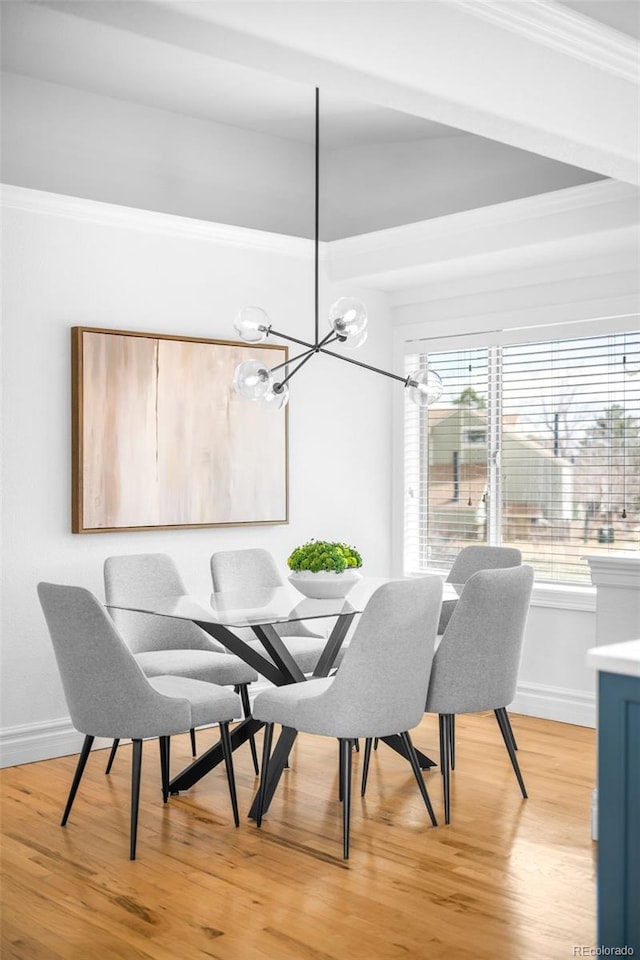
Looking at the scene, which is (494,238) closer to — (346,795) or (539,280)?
(539,280)

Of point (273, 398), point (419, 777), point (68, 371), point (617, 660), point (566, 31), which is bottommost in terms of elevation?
point (419, 777)

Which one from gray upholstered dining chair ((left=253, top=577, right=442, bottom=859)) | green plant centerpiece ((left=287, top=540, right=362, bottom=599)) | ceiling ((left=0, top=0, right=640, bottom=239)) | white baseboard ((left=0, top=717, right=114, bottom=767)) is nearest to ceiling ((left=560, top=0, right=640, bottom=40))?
ceiling ((left=0, top=0, right=640, bottom=239))

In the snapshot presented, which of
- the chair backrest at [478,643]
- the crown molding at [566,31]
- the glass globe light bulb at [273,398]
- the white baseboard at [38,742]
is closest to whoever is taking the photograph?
the crown molding at [566,31]

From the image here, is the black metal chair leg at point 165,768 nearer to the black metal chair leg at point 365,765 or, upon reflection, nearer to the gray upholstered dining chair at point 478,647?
the black metal chair leg at point 365,765

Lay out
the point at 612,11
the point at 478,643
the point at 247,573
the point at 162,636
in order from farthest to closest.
A: the point at 247,573, the point at 162,636, the point at 478,643, the point at 612,11

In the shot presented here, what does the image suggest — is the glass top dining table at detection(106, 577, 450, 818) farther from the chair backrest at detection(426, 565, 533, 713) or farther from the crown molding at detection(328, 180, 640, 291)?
the crown molding at detection(328, 180, 640, 291)

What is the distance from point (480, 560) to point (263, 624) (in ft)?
5.71

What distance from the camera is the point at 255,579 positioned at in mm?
4848

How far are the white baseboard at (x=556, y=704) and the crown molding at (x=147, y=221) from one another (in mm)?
2752

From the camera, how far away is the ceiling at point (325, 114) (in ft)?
13.9

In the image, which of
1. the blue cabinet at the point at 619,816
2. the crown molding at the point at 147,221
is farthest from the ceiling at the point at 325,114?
the blue cabinet at the point at 619,816

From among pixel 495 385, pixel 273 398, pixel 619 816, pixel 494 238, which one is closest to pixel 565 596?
pixel 495 385

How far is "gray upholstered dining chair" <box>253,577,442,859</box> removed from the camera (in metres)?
3.29

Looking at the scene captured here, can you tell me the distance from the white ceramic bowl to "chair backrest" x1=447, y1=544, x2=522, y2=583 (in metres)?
0.93
